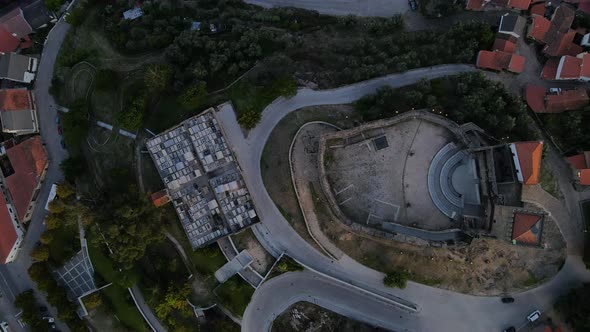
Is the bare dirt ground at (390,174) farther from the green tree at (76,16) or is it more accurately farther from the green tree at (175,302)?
the green tree at (76,16)

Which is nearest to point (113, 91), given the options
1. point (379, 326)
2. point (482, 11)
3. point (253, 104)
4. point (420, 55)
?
point (253, 104)

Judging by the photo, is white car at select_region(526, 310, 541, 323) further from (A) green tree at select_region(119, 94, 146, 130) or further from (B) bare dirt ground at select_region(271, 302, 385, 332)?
(A) green tree at select_region(119, 94, 146, 130)

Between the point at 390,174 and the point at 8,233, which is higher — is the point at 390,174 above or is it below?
below

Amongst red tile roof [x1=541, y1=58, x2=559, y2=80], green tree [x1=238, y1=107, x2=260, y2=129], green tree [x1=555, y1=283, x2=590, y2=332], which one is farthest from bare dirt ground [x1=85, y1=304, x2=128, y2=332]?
red tile roof [x1=541, y1=58, x2=559, y2=80]

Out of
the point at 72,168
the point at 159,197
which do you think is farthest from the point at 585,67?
the point at 72,168

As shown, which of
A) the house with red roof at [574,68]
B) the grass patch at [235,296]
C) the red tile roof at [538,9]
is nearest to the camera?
the house with red roof at [574,68]

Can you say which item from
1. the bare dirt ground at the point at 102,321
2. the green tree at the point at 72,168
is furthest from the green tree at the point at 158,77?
the bare dirt ground at the point at 102,321

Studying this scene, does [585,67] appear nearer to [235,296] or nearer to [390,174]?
[390,174]
